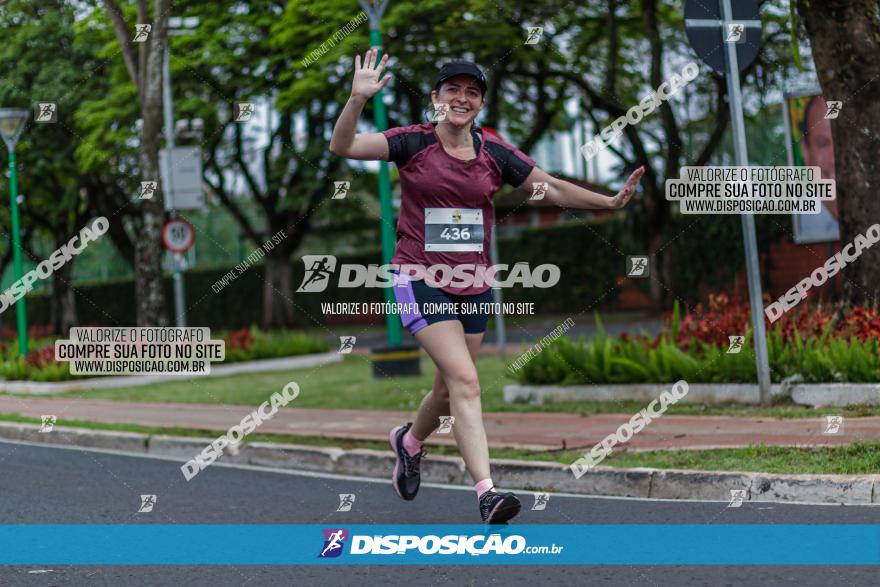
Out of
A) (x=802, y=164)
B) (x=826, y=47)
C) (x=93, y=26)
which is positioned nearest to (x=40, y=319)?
(x=93, y=26)

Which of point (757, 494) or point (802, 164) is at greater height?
point (802, 164)

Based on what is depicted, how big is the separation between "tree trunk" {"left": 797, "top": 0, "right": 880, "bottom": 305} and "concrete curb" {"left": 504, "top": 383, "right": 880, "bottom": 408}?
4.64 feet

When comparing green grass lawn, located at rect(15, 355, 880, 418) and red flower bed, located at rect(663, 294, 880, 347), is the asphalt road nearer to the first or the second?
green grass lawn, located at rect(15, 355, 880, 418)

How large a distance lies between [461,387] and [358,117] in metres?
1.31

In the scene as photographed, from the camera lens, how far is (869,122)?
1045cm

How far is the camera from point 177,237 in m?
18.9

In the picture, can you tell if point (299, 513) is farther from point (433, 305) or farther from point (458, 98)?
point (458, 98)

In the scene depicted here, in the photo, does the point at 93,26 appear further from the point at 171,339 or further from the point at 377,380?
the point at 377,380

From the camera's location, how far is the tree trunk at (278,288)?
31484 millimetres

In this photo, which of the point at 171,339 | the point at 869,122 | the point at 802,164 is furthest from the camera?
the point at 171,339

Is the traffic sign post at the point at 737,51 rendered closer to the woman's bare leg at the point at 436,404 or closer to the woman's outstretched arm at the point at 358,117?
the woman's bare leg at the point at 436,404

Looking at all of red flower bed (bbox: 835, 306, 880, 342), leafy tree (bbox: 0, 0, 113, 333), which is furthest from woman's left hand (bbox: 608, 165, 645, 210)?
leafy tree (bbox: 0, 0, 113, 333)

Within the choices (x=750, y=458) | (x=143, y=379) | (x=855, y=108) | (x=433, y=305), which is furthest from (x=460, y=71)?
(x=143, y=379)
